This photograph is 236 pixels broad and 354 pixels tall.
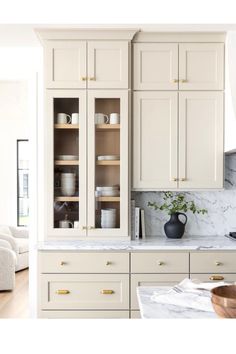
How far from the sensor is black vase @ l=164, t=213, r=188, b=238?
11.5 feet

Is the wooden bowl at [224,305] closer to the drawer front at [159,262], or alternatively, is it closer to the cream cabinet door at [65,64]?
the drawer front at [159,262]

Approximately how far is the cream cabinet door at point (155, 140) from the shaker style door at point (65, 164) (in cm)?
41

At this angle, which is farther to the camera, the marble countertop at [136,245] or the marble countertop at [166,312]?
the marble countertop at [136,245]

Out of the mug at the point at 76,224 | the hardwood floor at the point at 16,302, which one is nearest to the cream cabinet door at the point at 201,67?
A: the mug at the point at 76,224

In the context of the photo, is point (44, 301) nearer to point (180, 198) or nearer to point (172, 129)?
point (180, 198)

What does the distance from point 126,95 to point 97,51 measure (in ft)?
1.30

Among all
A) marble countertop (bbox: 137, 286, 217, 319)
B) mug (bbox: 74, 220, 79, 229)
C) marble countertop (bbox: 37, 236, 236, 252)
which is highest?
mug (bbox: 74, 220, 79, 229)

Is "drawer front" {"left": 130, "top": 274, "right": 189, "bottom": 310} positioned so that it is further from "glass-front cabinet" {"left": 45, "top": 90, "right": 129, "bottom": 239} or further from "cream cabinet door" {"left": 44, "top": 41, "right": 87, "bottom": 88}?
"cream cabinet door" {"left": 44, "top": 41, "right": 87, "bottom": 88}

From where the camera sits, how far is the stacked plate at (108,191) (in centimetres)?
337

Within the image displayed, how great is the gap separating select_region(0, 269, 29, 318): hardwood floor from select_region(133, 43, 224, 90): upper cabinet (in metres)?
A: 2.50

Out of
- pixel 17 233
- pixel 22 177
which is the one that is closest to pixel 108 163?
pixel 17 233

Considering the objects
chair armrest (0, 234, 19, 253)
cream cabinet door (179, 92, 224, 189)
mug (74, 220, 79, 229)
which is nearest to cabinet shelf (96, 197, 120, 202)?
mug (74, 220, 79, 229)
